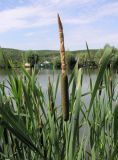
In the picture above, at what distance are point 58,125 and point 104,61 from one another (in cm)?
81

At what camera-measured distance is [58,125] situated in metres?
1.47

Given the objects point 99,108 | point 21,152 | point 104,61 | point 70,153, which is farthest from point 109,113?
point 104,61

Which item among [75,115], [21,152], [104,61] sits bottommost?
[21,152]

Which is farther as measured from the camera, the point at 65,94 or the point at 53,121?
the point at 53,121

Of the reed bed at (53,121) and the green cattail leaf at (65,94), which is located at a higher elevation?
the green cattail leaf at (65,94)

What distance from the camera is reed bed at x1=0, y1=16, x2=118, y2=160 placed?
79 centimetres

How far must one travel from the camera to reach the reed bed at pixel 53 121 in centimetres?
79

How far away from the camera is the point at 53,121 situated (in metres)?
1.25

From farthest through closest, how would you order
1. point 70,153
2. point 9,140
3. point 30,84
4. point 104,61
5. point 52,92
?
point 9,140 → point 52,92 → point 30,84 → point 70,153 → point 104,61

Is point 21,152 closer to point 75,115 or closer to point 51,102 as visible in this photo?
point 51,102

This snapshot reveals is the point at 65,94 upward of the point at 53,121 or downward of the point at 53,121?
upward

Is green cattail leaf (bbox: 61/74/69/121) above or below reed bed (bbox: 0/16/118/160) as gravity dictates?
above

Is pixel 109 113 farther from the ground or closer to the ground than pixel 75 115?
closer to the ground

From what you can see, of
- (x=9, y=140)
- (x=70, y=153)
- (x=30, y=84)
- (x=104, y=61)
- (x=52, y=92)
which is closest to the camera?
(x=104, y=61)
